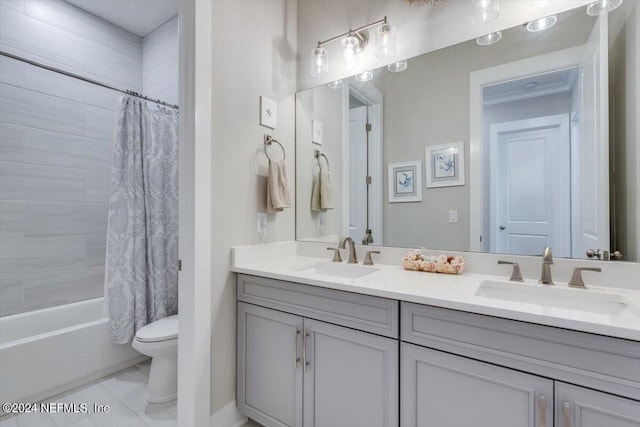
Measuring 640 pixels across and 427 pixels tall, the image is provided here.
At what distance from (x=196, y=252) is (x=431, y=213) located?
3.94 ft

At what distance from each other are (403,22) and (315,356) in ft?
5.82

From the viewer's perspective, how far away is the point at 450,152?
1.51 metres

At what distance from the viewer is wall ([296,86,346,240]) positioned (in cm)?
192

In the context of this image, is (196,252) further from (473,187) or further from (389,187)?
(473,187)

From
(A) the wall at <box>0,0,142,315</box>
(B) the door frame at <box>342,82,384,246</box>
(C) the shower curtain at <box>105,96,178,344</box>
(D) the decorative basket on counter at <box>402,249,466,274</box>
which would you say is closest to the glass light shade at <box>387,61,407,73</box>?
(B) the door frame at <box>342,82,384,246</box>

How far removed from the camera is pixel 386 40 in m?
1.59

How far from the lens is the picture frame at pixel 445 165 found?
1.49 m

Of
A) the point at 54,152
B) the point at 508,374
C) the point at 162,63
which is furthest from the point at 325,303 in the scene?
the point at 162,63

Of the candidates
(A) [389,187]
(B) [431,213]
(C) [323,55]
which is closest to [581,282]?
(B) [431,213]

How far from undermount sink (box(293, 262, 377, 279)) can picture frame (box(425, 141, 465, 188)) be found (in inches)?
22.7

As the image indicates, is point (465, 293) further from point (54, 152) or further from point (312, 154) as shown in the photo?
point (54, 152)

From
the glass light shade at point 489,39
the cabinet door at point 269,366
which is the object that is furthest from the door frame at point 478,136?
the cabinet door at point 269,366

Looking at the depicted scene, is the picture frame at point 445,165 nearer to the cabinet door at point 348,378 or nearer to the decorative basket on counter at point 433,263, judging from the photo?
the decorative basket on counter at point 433,263

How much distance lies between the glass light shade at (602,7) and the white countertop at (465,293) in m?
1.09
